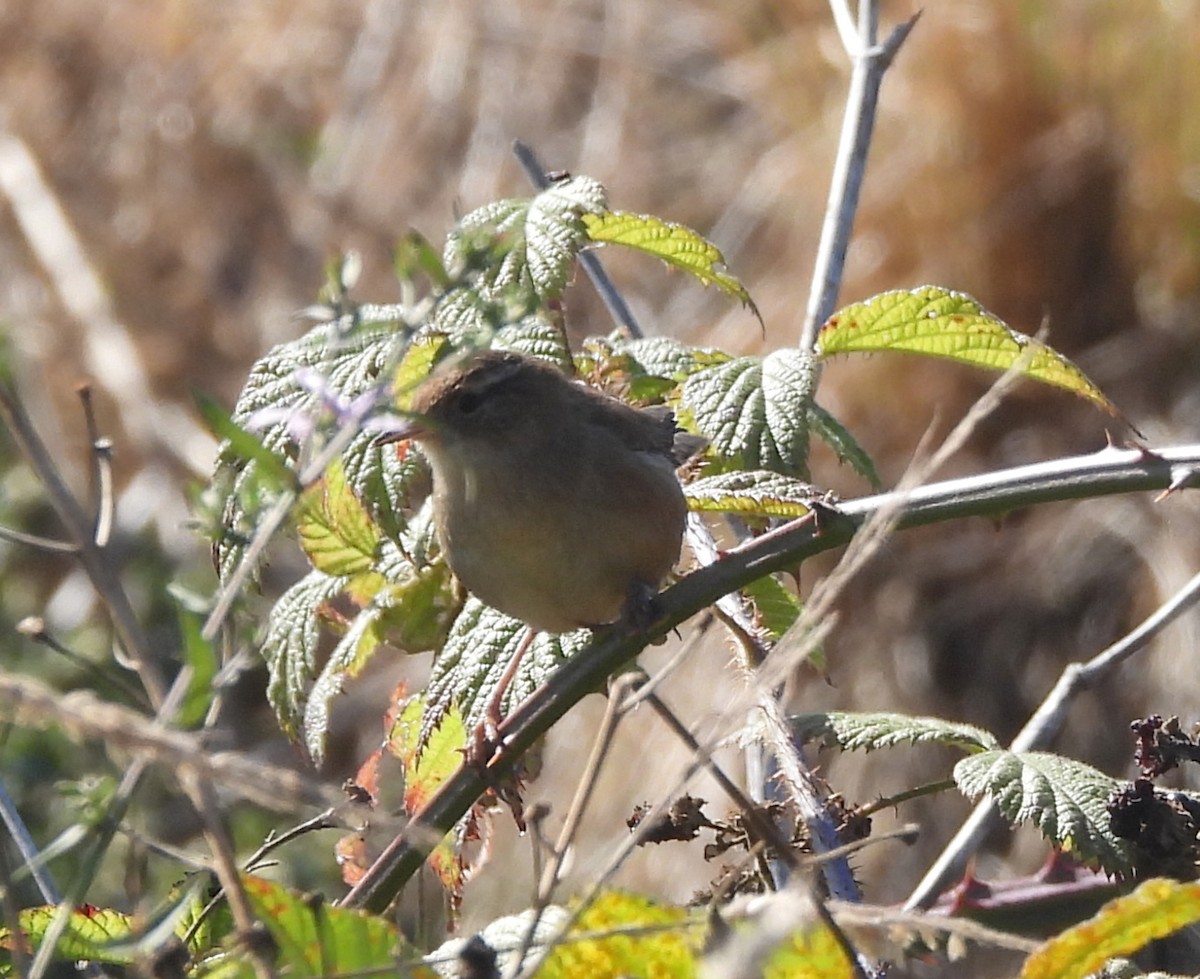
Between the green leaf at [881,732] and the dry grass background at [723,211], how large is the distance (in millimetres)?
2292

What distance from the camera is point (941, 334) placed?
1.67 meters

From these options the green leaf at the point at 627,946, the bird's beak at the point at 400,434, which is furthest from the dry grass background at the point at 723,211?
the green leaf at the point at 627,946

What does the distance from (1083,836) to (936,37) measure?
15.6 feet

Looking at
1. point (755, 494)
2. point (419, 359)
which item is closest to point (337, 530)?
point (419, 359)

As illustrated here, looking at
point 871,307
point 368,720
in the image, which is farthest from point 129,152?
point 871,307

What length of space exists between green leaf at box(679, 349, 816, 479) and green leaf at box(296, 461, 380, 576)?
0.37 m

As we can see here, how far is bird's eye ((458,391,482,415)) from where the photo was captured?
Result: 2354mm

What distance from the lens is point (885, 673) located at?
5.29m

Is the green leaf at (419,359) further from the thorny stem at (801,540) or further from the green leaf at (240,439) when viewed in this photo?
the green leaf at (240,439)

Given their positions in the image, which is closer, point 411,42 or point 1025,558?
point 1025,558

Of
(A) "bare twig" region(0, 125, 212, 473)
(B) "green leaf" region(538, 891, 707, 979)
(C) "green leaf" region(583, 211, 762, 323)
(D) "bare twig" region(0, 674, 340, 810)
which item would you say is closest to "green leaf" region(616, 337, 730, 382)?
(C) "green leaf" region(583, 211, 762, 323)

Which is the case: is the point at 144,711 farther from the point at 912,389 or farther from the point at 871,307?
the point at 912,389

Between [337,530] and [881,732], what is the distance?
0.63 metres

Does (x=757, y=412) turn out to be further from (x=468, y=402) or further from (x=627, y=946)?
(x=468, y=402)
